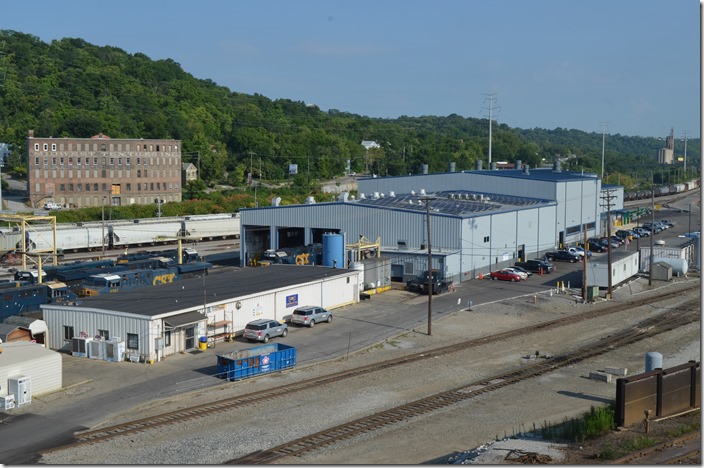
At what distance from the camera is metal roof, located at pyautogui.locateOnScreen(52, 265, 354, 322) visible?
3045 centimetres

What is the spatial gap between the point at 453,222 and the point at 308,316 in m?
15.3

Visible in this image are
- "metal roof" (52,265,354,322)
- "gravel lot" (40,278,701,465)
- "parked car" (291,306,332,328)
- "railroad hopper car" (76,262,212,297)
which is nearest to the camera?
"gravel lot" (40,278,701,465)

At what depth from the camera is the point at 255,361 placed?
88.4 ft

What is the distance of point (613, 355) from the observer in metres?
30.7

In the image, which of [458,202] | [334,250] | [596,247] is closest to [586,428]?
[334,250]

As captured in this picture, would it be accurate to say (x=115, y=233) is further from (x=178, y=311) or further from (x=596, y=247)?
(x=596, y=247)

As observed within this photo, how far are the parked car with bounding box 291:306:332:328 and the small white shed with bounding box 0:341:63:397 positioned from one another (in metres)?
11.3

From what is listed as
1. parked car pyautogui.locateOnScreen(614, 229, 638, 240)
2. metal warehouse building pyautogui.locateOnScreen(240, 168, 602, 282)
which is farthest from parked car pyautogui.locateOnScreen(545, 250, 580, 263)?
parked car pyautogui.locateOnScreen(614, 229, 638, 240)

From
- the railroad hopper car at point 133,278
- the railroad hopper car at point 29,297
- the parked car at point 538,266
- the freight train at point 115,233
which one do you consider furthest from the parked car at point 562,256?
the railroad hopper car at point 29,297

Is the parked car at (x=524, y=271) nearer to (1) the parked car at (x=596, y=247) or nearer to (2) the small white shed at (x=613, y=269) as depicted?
(2) the small white shed at (x=613, y=269)

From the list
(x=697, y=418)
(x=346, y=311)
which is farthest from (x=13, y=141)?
(x=697, y=418)

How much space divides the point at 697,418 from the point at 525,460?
6220 mm

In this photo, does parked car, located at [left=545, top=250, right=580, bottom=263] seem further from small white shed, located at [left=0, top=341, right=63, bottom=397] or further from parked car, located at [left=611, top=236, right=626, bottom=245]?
small white shed, located at [left=0, top=341, right=63, bottom=397]

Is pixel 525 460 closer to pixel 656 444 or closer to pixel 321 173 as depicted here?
pixel 656 444
